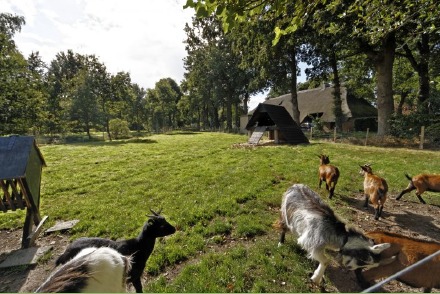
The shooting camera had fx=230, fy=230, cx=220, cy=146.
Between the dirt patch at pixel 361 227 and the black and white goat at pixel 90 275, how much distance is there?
5.25ft

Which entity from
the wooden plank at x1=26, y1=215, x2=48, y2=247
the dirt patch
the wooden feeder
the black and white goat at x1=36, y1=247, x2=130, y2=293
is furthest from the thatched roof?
the black and white goat at x1=36, y1=247, x2=130, y2=293

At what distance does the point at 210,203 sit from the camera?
765 cm

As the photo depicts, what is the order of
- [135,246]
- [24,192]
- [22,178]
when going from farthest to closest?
1. [24,192]
2. [22,178]
3. [135,246]

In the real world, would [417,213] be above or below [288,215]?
below

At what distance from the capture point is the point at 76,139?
1558 inches

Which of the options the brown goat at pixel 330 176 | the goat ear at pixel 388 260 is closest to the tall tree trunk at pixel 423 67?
Result: the brown goat at pixel 330 176

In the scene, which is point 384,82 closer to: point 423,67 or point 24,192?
point 423,67

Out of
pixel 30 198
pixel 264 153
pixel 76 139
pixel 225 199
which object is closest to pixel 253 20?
pixel 225 199

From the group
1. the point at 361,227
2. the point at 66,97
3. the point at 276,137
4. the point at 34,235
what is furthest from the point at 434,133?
the point at 66,97

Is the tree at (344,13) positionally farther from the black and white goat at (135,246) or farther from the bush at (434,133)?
the bush at (434,133)

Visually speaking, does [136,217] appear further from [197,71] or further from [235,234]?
[197,71]

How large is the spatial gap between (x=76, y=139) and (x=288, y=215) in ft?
143

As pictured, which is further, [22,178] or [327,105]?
[327,105]

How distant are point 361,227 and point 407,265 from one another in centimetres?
309
